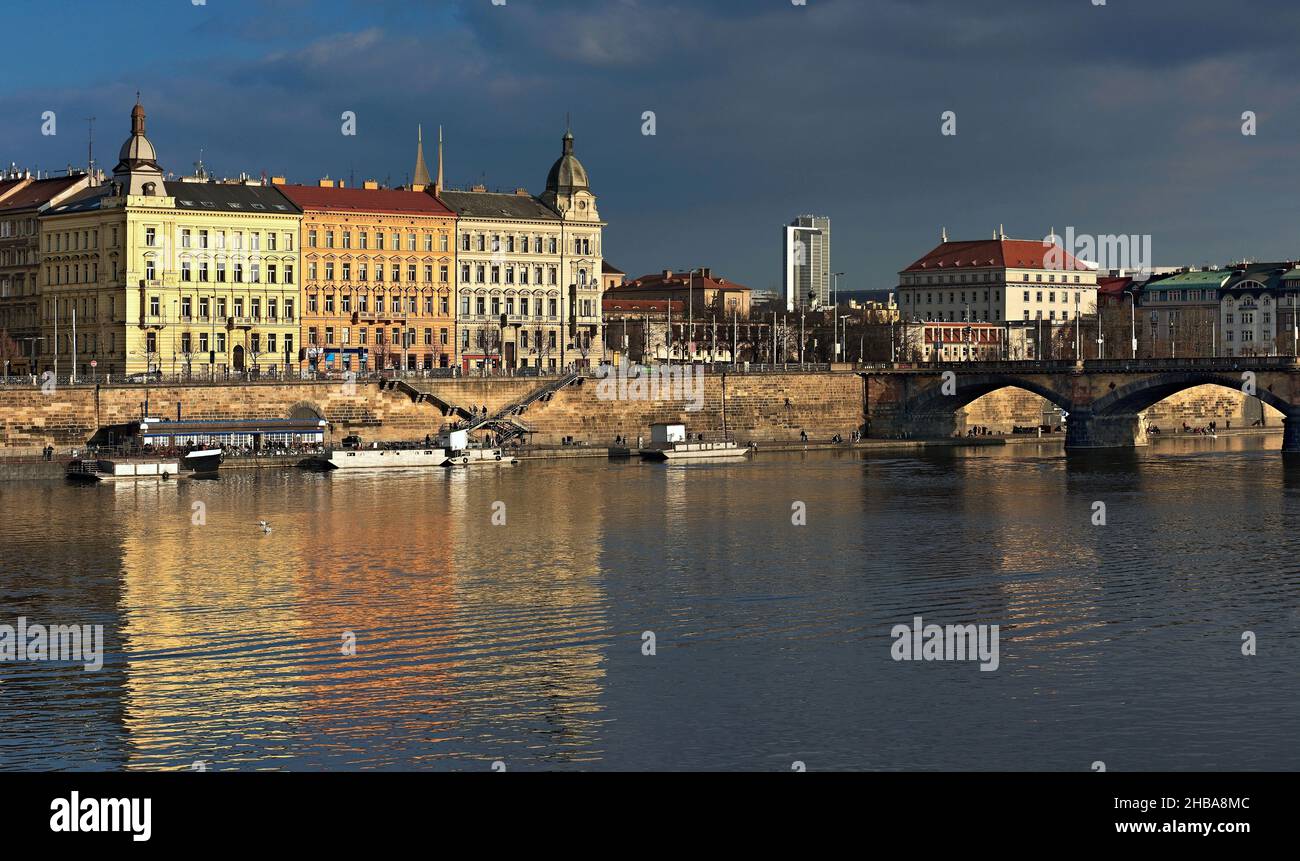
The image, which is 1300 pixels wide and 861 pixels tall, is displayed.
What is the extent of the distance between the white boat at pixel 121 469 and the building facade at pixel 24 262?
24106 mm

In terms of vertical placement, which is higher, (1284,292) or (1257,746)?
(1284,292)

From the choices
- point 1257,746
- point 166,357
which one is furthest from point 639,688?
point 166,357

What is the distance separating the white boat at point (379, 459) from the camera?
82.9m

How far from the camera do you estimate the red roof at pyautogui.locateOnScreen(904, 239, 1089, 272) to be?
601ft

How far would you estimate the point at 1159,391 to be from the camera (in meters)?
98.9

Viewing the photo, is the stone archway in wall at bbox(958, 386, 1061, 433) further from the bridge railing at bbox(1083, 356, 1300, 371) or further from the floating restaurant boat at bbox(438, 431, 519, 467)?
the floating restaurant boat at bbox(438, 431, 519, 467)

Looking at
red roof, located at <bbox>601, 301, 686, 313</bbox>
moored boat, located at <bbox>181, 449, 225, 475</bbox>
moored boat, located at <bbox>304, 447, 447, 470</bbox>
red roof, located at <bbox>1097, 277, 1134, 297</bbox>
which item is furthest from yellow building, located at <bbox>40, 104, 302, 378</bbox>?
red roof, located at <bbox>1097, 277, 1134, 297</bbox>

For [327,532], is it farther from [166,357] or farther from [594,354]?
[594,354]

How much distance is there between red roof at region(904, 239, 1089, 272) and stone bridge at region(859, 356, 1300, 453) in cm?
7832

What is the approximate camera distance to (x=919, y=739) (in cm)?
3080
